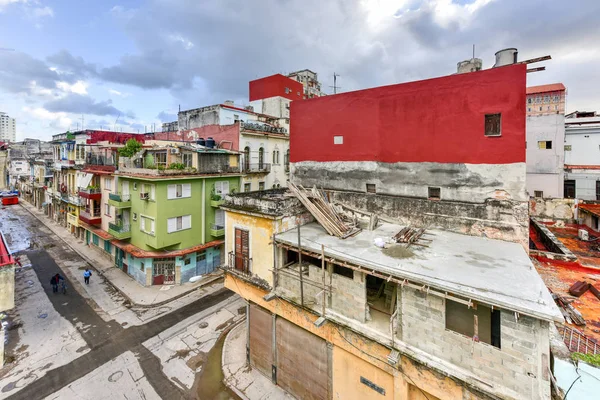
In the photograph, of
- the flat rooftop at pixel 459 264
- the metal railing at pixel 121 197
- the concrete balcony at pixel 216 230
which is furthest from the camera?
the concrete balcony at pixel 216 230

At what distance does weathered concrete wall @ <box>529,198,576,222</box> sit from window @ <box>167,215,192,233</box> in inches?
1319

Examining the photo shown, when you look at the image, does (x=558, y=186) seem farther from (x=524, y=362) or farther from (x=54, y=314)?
(x=54, y=314)

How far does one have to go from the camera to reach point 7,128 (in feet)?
506

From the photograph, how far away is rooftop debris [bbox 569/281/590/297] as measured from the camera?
422 inches

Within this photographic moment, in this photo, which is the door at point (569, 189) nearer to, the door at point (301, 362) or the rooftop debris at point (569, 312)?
the rooftop debris at point (569, 312)

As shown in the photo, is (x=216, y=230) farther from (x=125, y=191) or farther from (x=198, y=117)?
(x=198, y=117)

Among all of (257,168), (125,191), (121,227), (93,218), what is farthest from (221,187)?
(93,218)

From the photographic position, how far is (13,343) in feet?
52.6

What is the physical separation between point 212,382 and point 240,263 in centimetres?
604

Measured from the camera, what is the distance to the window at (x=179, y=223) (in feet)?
73.0

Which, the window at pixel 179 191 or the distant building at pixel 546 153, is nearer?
the window at pixel 179 191

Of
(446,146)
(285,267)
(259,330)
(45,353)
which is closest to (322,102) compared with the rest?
(446,146)

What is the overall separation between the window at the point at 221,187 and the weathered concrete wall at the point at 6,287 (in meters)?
14.6

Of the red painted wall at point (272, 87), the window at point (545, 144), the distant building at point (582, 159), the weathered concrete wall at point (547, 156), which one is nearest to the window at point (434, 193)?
the weathered concrete wall at point (547, 156)
